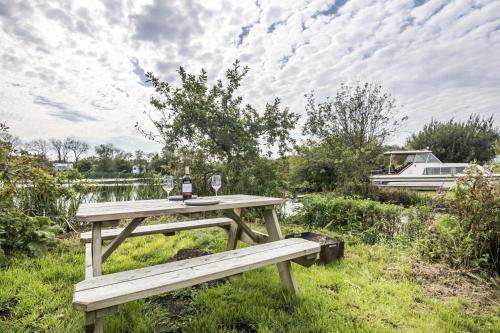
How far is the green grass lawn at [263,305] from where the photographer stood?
1.67m

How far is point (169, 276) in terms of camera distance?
4.57ft

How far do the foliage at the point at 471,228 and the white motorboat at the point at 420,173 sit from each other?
7166 mm

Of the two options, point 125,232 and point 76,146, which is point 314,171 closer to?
point 125,232

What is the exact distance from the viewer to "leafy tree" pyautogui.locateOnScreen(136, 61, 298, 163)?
508 centimetres

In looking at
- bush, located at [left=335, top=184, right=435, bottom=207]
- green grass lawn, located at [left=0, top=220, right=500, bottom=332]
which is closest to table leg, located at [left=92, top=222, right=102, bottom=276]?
green grass lawn, located at [left=0, top=220, right=500, bottom=332]

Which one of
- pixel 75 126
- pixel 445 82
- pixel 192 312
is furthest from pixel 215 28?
pixel 445 82

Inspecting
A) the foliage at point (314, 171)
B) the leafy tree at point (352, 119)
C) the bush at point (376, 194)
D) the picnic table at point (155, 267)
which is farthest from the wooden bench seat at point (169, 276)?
the leafy tree at point (352, 119)

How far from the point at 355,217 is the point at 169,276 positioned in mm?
3654

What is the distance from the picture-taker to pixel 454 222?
2.81 metres

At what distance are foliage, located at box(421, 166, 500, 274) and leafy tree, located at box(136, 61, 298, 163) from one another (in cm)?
342

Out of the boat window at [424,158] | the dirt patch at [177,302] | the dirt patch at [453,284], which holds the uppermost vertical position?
the boat window at [424,158]

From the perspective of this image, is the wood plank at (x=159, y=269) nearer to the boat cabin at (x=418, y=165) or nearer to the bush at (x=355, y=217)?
the bush at (x=355, y=217)

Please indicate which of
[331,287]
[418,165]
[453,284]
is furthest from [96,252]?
[418,165]

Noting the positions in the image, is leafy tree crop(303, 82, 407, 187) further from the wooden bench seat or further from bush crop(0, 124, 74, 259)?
bush crop(0, 124, 74, 259)
